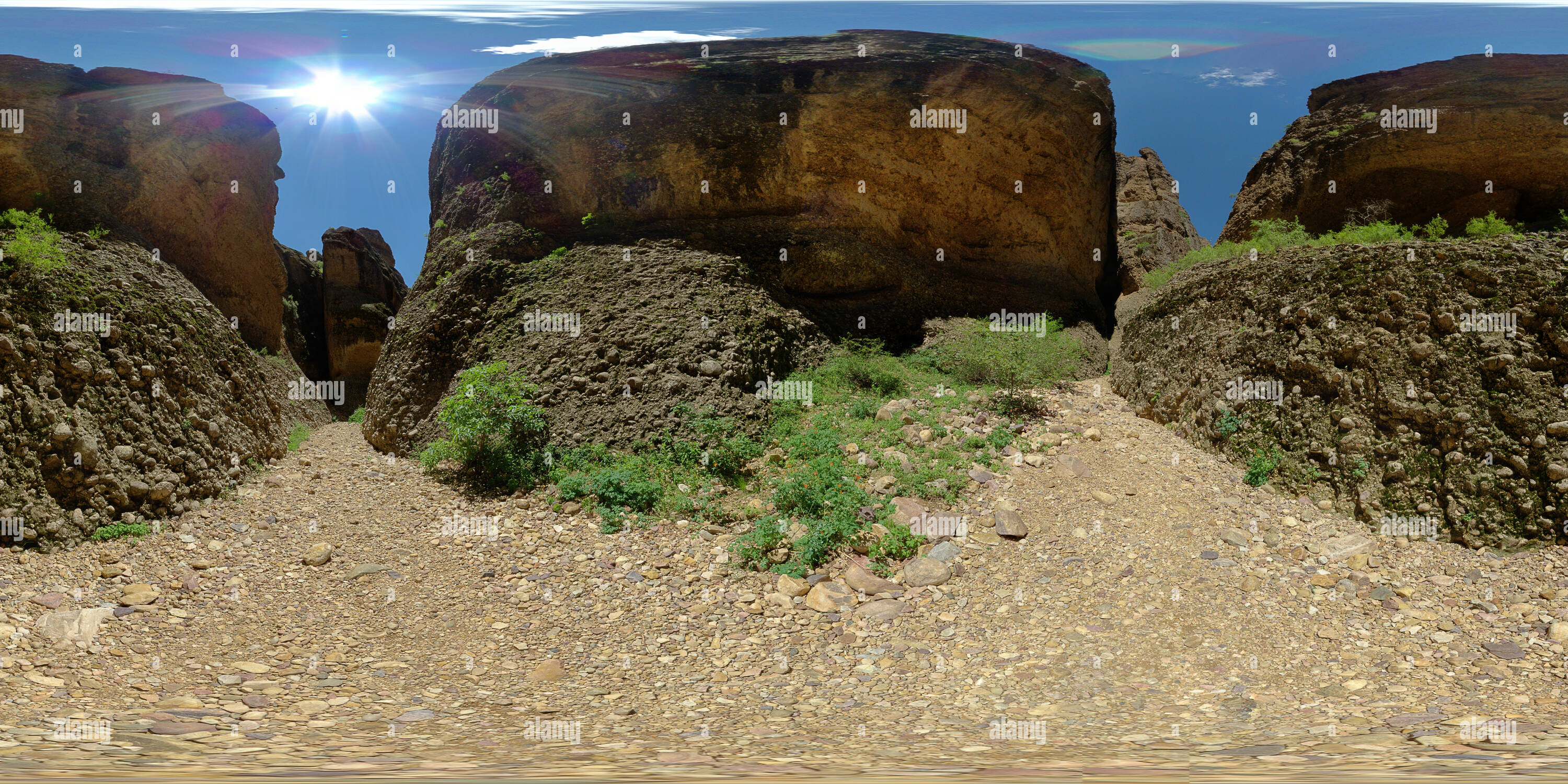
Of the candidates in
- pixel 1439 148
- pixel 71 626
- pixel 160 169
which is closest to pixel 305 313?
pixel 160 169

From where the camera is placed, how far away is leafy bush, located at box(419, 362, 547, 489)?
408 inches

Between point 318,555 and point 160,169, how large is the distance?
11633 mm

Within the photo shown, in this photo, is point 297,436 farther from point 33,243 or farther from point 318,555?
point 318,555

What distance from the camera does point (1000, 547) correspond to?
8070mm

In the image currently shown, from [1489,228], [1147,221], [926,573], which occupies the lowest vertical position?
[926,573]

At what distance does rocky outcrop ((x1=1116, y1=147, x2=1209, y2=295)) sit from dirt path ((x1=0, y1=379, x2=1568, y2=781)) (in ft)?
48.9

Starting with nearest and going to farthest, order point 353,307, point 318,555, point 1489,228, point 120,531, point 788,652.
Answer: point 788,652
point 120,531
point 318,555
point 1489,228
point 353,307

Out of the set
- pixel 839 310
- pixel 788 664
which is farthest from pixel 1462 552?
pixel 839 310

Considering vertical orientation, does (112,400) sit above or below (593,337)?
below

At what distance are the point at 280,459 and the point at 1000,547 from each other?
38.1 feet

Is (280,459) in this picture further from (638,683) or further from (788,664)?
(788,664)

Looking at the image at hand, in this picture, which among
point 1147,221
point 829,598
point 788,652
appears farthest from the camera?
point 1147,221

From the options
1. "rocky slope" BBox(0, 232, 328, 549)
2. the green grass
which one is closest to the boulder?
"rocky slope" BBox(0, 232, 328, 549)

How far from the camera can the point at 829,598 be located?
7.28 metres
